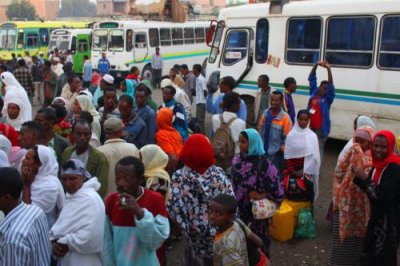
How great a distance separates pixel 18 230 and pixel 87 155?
160 cm

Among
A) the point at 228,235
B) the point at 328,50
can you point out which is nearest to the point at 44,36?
the point at 328,50

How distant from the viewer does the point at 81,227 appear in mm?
2986

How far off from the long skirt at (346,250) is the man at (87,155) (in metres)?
2.13

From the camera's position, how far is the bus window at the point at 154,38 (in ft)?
66.7

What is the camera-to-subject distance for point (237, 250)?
3.05 m

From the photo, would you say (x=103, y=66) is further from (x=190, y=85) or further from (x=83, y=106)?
(x=83, y=106)

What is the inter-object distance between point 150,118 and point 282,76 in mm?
4823

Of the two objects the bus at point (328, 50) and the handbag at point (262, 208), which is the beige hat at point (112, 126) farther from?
the bus at point (328, 50)

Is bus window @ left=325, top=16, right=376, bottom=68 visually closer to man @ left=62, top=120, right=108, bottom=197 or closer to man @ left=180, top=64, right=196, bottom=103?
man @ left=180, top=64, right=196, bottom=103

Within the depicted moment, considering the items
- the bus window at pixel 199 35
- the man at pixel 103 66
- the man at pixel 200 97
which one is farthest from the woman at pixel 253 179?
the bus window at pixel 199 35

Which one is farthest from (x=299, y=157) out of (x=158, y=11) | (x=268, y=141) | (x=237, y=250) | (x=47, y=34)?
(x=47, y=34)

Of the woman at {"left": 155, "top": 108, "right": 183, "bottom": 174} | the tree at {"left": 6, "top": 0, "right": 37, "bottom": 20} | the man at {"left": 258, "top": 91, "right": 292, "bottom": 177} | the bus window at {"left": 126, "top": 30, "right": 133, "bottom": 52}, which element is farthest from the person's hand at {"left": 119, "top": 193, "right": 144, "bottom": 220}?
the tree at {"left": 6, "top": 0, "right": 37, "bottom": 20}

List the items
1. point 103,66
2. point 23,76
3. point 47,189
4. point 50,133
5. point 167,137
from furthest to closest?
1. point 103,66
2. point 23,76
3. point 167,137
4. point 50,133
5. point 47,189

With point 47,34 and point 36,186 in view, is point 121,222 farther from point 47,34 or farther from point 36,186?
point 47,34
